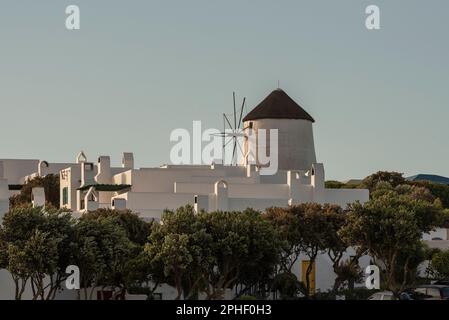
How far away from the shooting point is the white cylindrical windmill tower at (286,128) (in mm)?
100438

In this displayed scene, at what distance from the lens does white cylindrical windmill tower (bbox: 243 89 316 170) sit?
100438 millimetres

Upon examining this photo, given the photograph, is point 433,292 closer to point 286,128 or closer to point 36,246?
point 36,246

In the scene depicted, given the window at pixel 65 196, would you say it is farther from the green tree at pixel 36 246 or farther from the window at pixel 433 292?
the window at pixel 433 292

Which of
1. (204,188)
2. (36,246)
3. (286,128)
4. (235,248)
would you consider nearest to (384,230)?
(235,248)

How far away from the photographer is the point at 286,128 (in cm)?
10162

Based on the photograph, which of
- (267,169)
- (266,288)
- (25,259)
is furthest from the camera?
(267,169)

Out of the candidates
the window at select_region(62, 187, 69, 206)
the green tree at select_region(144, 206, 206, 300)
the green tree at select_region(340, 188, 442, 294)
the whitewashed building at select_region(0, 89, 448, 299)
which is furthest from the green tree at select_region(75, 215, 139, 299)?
the window at select_region(62, 187, 69, 206)

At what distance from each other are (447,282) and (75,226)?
19606 millimetres

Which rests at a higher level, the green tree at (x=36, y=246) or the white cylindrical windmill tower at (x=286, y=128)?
the white cylindrical windmill tower at (x=286, y=128)

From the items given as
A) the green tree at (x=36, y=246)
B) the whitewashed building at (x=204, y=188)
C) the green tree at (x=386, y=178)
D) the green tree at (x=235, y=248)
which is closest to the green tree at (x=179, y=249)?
the green tree at (x=235, y=248)

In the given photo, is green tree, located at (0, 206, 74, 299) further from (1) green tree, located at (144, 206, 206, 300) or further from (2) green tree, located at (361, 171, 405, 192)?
(2) green tree, located at (361, 171, 405, 192)
